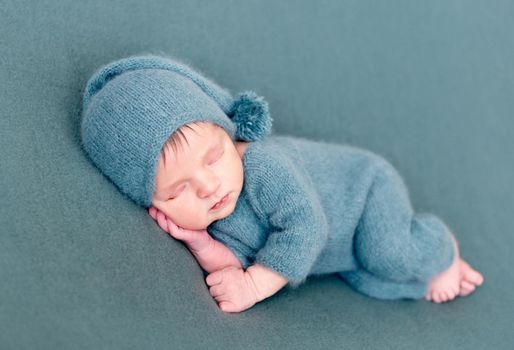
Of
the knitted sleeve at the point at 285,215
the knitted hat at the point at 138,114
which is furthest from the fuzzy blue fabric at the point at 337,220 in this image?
the knitted hat at the point at 138,114

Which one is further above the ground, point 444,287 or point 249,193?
point 249,193

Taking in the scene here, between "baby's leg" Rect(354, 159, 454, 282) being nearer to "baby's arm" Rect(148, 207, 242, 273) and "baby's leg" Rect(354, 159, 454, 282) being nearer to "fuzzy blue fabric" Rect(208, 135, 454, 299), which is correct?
"fuzzy blue fabric" Rect(208, 135, 454, 299)

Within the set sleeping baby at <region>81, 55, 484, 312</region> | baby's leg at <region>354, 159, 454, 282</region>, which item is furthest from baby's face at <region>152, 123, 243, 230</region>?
baby's leg at <region>354, 159, 454, 282</region>

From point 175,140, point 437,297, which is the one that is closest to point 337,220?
point 437,297

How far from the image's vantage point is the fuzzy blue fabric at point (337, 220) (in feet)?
4.06

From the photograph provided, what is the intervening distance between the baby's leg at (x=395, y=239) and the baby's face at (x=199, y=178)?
0.32m

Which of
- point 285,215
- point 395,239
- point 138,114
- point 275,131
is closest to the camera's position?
point 138,114

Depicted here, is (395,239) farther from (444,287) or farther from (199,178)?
(199,178)

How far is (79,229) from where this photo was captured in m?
1.04

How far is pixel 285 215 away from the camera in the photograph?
1.23m

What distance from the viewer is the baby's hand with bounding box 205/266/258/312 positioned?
3.89ft

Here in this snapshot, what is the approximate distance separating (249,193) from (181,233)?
0.15 m

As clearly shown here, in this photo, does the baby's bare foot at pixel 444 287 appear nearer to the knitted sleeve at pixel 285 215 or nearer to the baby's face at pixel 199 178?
the knitted sleeve at pixel 285 215

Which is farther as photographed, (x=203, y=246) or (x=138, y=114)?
(x=203, y=246)
